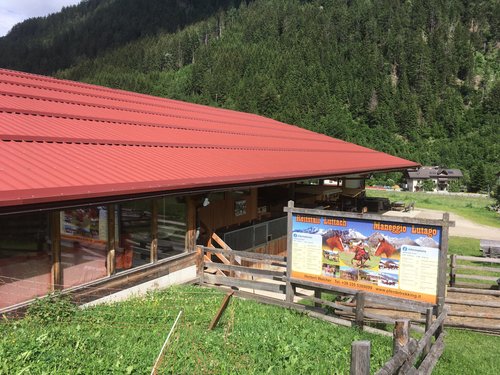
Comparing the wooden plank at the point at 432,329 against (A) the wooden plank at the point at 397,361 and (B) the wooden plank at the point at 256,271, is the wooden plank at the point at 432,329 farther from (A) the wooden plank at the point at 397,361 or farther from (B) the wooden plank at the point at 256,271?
(B) the wooden plank at the point at 256,271

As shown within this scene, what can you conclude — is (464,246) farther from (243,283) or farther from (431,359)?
(431,359)


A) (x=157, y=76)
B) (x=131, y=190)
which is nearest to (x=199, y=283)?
(x=131, y=190)

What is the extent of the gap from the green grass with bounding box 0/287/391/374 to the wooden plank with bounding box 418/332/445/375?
0.64m

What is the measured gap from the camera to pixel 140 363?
5.03 metres

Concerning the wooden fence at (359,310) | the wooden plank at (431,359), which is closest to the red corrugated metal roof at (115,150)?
the wooden fence at (359,310)

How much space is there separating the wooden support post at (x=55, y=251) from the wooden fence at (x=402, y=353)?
4.98 meters

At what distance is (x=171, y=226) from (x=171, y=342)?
12.4 ft

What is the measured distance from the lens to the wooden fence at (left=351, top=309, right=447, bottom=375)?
3.19m

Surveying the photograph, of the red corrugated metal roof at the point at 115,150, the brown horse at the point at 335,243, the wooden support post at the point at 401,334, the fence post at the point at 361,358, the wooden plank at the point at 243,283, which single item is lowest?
the wooden plank at the point at 243,283

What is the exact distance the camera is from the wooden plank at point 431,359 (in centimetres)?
515

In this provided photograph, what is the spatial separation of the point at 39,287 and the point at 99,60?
171241mm

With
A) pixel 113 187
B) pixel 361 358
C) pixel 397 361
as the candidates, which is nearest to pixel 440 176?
pixel 113 187

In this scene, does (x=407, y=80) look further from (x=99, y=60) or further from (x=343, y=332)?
(x=343, y=332)

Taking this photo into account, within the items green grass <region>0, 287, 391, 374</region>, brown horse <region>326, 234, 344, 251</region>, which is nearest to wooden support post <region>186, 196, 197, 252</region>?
green grass <region>0, 287, 391, 374</region>
